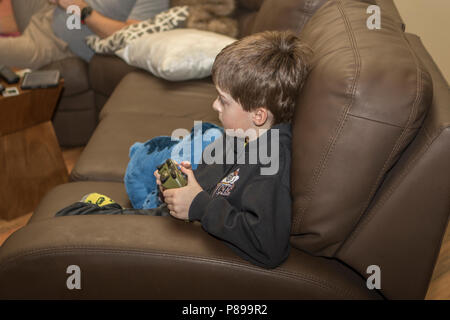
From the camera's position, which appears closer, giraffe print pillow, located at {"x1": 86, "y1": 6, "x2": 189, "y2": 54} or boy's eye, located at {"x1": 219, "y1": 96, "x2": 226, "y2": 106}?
boy's eye, located at {"x1": 219, "y1": 96, "x2": 226, "y2": 106}

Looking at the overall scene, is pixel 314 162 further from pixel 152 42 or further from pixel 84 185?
pixel 152 42

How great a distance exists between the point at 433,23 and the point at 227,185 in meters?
1.70

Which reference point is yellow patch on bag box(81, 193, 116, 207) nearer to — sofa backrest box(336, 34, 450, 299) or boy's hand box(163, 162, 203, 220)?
boy's hand box(163, 162, 203, 220)

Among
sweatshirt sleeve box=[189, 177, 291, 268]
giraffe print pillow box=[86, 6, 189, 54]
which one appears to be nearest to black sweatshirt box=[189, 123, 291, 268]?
sweatshirt sleeve box=[189, 177, 291, 268]

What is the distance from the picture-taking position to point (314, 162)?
88 centimetres

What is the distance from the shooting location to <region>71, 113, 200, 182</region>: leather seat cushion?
→ 4.78 feet

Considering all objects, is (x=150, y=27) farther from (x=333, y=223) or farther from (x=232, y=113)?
(x=333, y=223)

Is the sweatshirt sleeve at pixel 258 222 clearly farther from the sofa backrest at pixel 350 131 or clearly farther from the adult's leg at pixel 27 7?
the adult's leg at pixel 27 7

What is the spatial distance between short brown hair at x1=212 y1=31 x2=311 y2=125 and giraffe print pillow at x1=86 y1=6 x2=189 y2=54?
1.15 metres

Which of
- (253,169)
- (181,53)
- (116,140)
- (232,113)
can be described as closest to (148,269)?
(253,169)

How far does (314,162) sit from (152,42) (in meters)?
1.33

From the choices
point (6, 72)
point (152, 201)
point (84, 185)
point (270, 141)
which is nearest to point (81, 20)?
point (6, 72)

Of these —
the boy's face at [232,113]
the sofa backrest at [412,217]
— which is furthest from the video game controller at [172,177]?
the sofa backrest at [412,217]

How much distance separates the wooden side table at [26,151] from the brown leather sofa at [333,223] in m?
0.97
